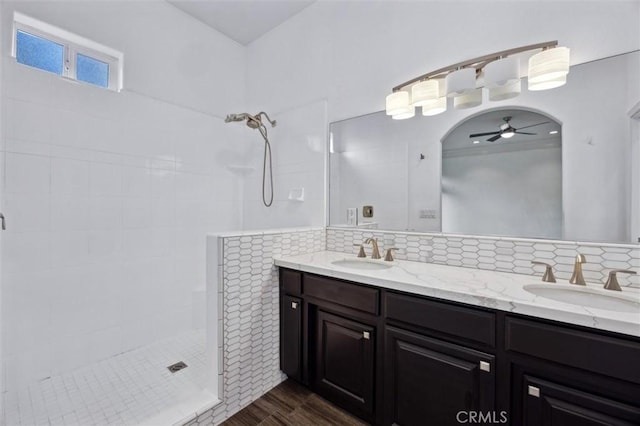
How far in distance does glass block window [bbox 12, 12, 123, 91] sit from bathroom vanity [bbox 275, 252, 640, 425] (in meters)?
1.99

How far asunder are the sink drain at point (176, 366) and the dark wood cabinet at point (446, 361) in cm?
82

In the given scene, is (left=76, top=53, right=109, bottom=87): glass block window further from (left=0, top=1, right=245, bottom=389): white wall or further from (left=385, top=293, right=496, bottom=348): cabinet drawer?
(left=385, top=293, right=496, bottom=348): cabinet drawer

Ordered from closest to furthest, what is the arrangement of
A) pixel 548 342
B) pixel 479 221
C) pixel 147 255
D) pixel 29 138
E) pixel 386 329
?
pixel 548 342
pixel 386 329
pixel 479 221
pixel 29 138
pixel 147 255

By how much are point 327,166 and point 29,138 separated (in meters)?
1.99

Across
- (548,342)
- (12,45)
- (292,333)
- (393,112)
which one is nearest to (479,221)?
(548,342)

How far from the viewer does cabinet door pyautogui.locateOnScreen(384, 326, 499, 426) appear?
109cm

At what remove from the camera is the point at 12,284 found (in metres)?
1.67

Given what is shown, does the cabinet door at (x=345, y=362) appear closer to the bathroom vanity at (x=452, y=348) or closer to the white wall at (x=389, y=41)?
the bathroom vanity at (x=452, y=348)

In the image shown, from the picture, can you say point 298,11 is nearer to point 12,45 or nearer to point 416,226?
point 12,45

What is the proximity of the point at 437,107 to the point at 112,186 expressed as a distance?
239 cm

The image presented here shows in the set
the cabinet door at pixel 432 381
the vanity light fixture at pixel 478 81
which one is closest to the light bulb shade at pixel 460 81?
the vanity light fixture at pixel 478 81

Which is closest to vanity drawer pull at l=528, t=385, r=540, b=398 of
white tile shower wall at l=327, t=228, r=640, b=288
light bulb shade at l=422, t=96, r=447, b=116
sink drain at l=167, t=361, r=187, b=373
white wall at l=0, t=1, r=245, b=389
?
white tile shower wall at l=327, t=228, r=640, b=288

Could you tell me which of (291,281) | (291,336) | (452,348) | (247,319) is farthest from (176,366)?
(452,348)

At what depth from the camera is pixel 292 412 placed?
5.19 ft
